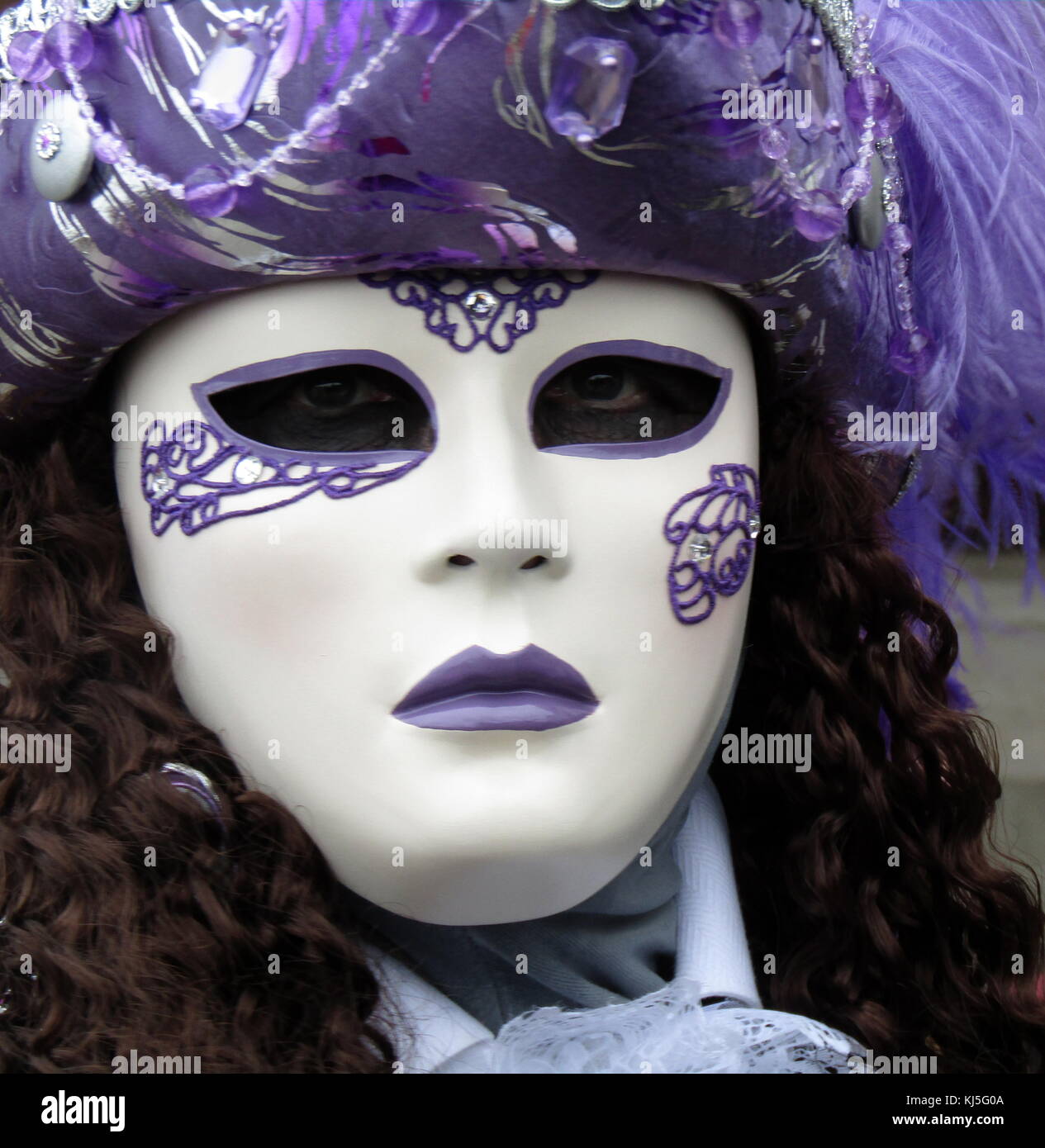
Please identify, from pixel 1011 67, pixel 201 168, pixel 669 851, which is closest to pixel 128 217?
pixel 201 168

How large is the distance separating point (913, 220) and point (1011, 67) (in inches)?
10.5

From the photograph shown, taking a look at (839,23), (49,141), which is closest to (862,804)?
(839,23)

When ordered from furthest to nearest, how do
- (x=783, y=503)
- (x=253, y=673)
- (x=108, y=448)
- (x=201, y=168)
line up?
(x=783, y=503), (x=108, y=448), (x=253, y=673), (x=201, y=168)

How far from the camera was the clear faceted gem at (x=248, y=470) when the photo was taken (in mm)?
1610

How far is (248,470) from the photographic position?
63.5 inches

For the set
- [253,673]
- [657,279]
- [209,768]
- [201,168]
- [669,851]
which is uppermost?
[201,168]

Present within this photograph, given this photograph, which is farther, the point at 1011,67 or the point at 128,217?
the point at 1011,67

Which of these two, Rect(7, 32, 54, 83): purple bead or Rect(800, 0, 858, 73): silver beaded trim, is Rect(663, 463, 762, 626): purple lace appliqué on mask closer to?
Rect(800, 0, 858, 73): silver beaded trim

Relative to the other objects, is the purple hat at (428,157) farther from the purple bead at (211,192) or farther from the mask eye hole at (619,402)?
the mask eye hole at (619,402)

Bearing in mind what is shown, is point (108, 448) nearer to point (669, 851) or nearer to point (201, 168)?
point (201, 168)

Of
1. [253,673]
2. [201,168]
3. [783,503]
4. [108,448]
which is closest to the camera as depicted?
[201,168]

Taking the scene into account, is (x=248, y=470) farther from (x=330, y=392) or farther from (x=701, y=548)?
(x=701, y=548)

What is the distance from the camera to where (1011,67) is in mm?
2023

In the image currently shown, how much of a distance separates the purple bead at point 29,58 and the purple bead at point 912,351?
104cm
